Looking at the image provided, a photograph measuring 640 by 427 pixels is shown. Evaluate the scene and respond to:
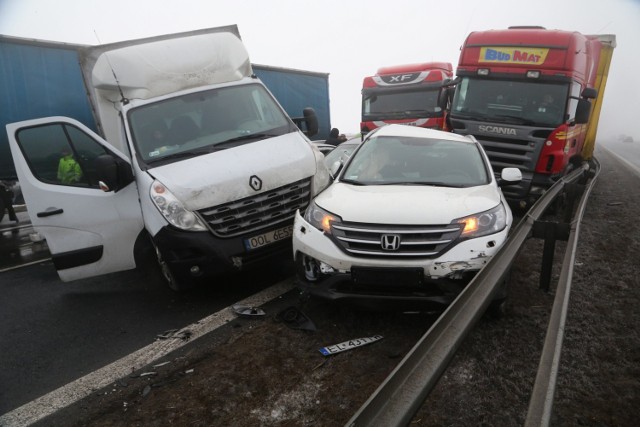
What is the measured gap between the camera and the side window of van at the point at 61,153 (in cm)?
460

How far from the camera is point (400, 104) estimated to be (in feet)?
39.9

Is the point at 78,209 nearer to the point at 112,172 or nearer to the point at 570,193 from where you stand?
the point at 112,172

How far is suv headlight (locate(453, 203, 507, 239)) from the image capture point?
3500 millimetres

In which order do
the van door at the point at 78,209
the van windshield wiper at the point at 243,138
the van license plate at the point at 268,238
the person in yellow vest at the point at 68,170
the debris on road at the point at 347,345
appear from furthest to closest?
1. the van windshield wiper at the point at 243,138
2. the person in yellow vest at the point at 68,170
3. the van door at the point at 78,209
4. the van license plate at the point at 268,238
5. the debris on road at the point at 347,345

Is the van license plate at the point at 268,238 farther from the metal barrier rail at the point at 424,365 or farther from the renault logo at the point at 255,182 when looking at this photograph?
the metal barrier rail at the point at 424,365

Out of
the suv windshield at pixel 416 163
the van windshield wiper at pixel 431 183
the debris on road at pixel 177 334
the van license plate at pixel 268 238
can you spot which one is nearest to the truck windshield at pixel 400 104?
the suv windshield at pixel 416 163

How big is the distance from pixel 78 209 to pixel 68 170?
0.56 metres

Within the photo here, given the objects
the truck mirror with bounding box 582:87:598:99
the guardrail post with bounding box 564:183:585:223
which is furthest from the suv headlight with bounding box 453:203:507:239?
the truck mirror with bounding box 582:87:598:99

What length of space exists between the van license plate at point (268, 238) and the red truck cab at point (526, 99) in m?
4.75

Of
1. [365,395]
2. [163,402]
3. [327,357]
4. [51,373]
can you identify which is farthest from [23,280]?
[365,395]

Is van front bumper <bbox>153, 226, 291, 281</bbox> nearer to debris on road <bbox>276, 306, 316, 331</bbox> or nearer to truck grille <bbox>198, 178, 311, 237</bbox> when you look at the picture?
truck grille <bbox>198, 178, 311, 237</bbox>

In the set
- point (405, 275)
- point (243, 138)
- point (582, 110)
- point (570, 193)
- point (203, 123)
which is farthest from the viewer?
point (582, 110)

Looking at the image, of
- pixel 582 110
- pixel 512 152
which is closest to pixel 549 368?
pixel 512 152

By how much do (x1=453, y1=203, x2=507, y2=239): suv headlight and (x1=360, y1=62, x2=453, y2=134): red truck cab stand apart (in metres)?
8.17
